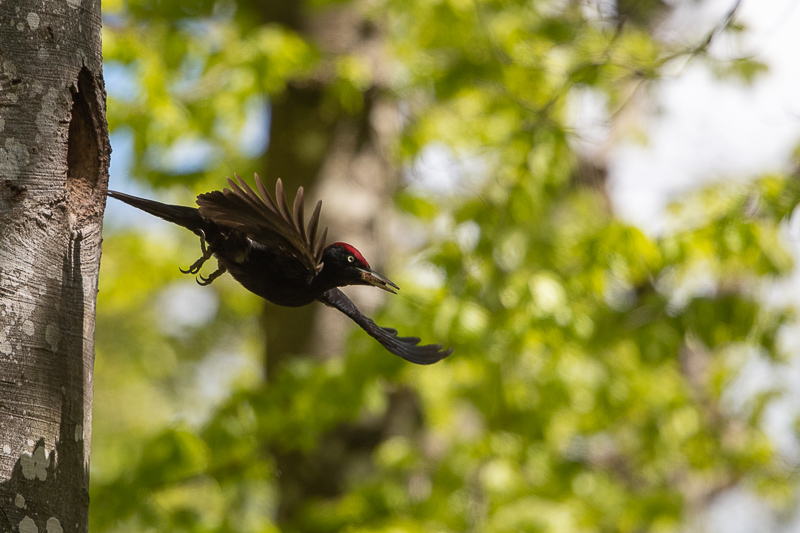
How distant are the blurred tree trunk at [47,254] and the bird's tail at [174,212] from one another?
141 millimetres

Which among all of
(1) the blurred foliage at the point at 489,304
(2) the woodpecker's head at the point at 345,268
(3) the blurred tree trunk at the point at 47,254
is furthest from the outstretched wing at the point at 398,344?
(1) the blurred foliage at the point at 489,304

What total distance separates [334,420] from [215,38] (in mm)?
3670

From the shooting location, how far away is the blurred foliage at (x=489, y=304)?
12.8 ft

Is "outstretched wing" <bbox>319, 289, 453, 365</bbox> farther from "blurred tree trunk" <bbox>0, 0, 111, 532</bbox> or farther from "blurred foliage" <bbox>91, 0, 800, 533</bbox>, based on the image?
"blurred foliage" <bbox>91, 0, 800, 533</bbox>

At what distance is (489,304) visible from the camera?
4137 millimetres

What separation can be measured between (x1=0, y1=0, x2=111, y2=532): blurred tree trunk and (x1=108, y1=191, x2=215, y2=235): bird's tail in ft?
0.46

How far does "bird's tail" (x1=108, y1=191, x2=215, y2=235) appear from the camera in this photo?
1.81 m

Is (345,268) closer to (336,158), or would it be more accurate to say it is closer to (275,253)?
(275,253)

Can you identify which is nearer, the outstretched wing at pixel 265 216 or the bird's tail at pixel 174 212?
the outstretched wing at pixel 265 216

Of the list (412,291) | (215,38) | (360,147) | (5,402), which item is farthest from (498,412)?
(5,402)

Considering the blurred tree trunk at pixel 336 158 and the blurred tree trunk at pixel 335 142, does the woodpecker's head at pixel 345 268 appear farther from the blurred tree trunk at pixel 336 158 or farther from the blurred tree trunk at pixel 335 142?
the blurred tree trunk at pixel 335 142

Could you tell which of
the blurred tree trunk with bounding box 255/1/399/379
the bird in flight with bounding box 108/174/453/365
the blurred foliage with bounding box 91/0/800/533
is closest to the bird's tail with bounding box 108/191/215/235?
the bird in flight with bounding box 108/174/453/365

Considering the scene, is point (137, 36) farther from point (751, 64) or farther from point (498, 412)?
point (751, 64)

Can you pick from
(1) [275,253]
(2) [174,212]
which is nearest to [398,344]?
(1) [275,253]
